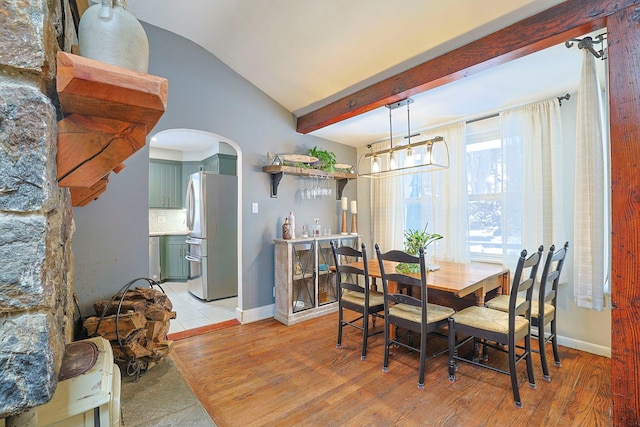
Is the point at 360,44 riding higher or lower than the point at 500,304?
higher

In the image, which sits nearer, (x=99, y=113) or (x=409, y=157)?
(x=99, y=113)

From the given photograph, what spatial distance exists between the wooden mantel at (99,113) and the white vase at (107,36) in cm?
9

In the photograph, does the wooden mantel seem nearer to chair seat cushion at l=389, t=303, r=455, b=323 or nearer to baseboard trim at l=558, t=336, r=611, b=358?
chair seat cushion at l=389, t=303, r=455, b=323

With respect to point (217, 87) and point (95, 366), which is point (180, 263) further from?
point (95, 366)

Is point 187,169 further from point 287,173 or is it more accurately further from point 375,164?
point 375,164

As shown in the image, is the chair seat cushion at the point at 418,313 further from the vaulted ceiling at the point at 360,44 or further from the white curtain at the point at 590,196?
the vaulted ceiling at the point at 360,44

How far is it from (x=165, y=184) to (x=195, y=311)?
3.02m

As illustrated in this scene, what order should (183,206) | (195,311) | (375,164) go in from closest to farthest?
(375,164)
(195,311)
(183,206)

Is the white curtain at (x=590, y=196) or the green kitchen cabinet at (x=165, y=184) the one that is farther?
the green kitchen cabinet at (x=165, y=184)

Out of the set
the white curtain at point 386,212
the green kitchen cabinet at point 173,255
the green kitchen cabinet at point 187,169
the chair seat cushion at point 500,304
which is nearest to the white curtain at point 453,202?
the white curtain at point 386,212

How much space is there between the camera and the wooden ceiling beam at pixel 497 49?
1.66 m

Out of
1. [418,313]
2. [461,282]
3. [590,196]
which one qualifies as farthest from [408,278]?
[590,196]

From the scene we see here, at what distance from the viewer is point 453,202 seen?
3436 mm

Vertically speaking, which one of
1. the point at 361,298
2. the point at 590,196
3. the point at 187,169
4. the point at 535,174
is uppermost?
the point at 187,169
